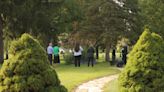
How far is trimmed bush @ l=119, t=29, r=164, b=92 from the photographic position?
1190cm

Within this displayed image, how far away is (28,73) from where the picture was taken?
34.6 ft

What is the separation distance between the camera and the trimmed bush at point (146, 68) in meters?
11.9

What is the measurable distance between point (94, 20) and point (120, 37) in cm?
291

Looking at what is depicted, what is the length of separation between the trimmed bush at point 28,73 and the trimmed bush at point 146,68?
2294 millimetres

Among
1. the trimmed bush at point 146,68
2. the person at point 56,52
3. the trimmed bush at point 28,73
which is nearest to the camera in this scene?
the trimmed bush at point 28,73

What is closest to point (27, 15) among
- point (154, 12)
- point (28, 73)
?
point (154, 12)

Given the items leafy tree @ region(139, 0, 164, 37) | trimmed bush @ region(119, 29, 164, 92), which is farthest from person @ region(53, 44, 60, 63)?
trimmed bush @ region(119, 29, 164, 92)

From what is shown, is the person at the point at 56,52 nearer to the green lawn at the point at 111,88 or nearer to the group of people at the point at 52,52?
the group of people at the point at 52,52

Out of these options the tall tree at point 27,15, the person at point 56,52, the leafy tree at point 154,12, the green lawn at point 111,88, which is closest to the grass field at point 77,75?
the green lawn at point 111,88

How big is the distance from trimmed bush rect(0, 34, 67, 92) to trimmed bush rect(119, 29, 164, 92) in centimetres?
229

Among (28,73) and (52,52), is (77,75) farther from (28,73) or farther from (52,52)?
(28,73)

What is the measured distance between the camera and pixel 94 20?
42.6 meters

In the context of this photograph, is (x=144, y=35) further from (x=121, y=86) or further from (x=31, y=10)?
(x=31, y=10)

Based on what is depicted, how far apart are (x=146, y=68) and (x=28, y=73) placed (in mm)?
3273
